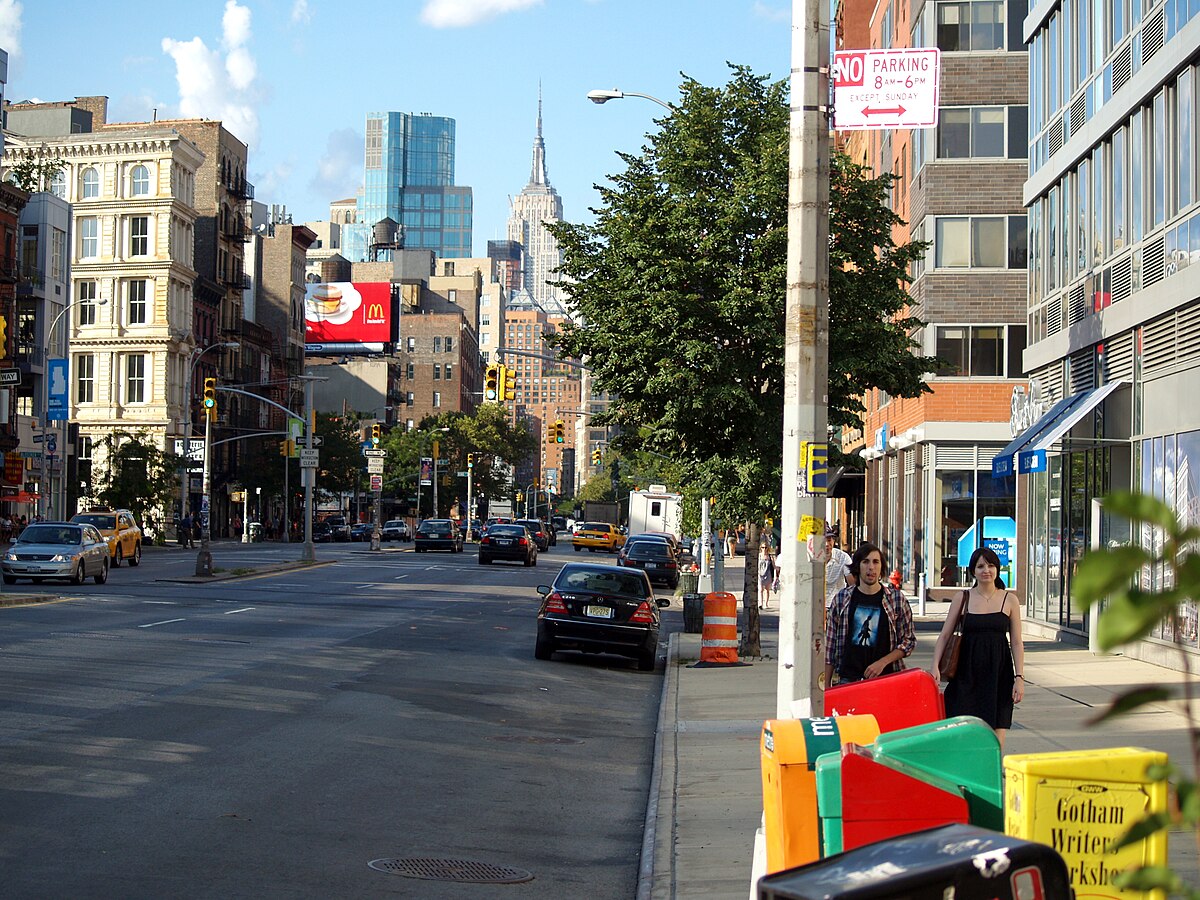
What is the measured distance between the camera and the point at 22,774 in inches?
404

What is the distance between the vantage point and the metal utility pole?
31.7ft

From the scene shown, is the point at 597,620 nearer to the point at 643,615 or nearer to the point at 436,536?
the point at 643,615

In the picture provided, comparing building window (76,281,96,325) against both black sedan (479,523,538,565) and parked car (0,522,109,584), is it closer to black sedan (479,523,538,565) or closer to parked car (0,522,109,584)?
black sedan (479,523,538,565)

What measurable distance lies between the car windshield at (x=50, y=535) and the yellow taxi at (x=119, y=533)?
11238mm

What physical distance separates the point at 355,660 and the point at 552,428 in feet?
144

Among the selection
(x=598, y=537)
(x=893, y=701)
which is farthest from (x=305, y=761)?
(x=598, y=537)

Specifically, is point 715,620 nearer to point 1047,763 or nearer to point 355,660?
point 355,660

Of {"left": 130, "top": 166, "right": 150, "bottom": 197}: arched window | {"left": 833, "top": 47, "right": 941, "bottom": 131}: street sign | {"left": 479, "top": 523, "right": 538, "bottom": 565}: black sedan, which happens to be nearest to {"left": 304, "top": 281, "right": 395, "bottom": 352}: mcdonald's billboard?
{"left": 130, "top": 166, "right": 150, "bottom": 197}: arched window

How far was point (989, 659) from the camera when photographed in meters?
10.1

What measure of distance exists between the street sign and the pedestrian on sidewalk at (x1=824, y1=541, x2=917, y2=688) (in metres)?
2.95

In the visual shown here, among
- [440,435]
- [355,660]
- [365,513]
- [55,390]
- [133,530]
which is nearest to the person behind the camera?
[355,660]

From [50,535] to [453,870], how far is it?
98.4ft

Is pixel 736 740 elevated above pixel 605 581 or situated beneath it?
situated beneath

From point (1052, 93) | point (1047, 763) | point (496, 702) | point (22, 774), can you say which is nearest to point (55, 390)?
point (1052, 93)
